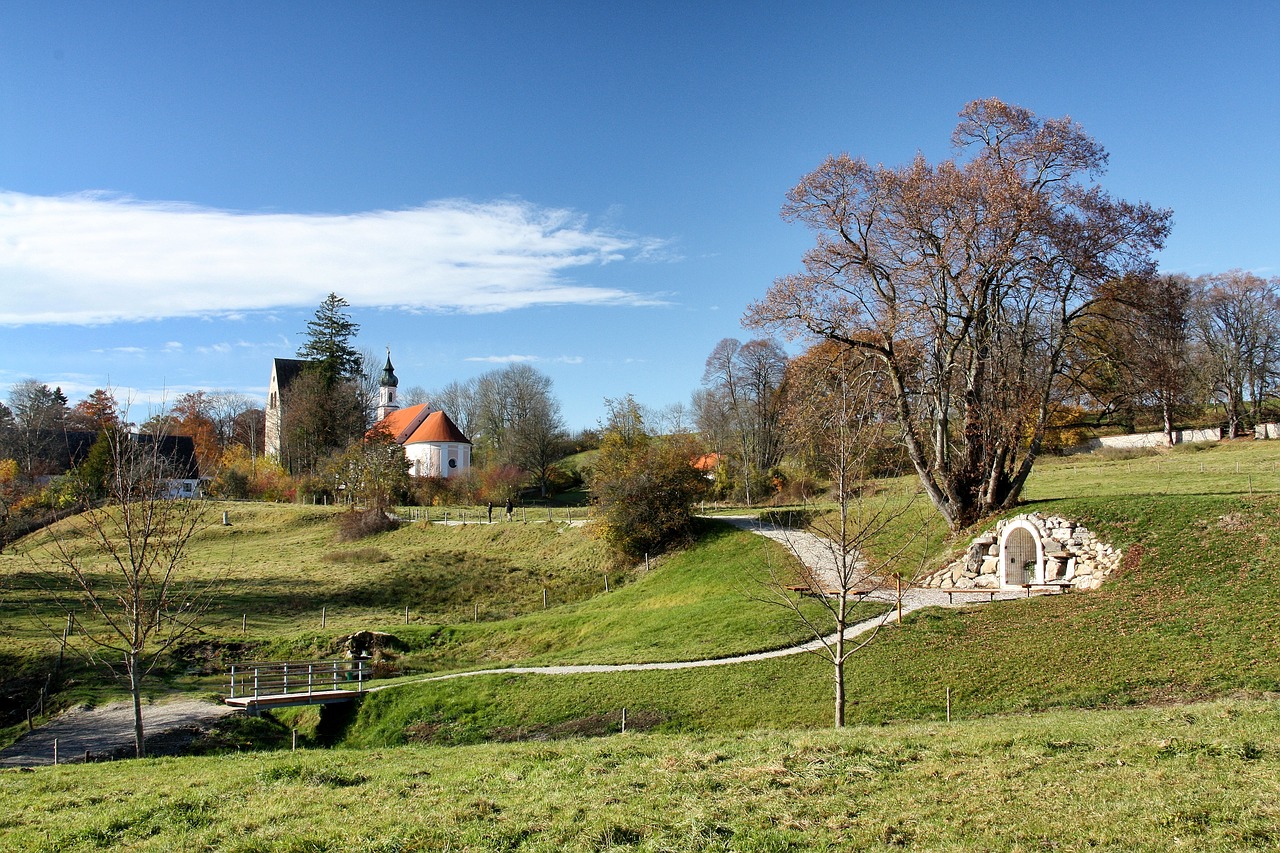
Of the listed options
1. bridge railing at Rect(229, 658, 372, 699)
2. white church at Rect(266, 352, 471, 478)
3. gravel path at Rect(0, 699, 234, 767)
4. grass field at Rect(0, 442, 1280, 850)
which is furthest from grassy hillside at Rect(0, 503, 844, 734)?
white church at Rect(266, 352, 471, 478)

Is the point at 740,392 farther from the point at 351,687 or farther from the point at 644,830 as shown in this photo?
the point at 644,830

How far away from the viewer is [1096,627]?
18844 millimetres

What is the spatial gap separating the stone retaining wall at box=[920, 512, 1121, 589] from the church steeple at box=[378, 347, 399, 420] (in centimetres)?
8147

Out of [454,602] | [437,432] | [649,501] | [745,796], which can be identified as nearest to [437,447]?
[437,432]

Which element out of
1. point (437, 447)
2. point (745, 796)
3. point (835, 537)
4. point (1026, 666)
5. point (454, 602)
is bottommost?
point (454, 602)

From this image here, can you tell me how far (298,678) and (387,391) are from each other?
7833 centimetres

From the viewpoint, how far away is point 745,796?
8281 mm

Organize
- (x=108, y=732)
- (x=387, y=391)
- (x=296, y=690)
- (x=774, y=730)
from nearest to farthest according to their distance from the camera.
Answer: (x=774, y=730) < (x=108, y=732) < (x=296, y=690) < (x=387, y=391)

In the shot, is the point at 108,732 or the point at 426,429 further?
the point at 426,429

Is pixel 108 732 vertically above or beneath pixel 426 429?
beneath

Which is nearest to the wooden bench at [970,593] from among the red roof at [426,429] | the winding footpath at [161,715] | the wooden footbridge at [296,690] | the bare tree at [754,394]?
the winding footpath at [161,715]

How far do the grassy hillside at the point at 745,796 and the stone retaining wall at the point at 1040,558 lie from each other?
39.9ft

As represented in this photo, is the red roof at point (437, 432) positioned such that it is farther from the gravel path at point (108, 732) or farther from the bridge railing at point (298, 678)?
the gravel path at point (108, 732)

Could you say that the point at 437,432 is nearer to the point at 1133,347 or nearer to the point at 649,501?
the point at 649,501
